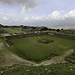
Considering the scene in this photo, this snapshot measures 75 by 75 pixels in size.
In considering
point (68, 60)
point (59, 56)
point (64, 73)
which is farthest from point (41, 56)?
point (64, 73)

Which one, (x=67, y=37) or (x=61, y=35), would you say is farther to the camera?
(x=61, y=35)

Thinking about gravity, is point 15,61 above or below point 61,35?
below

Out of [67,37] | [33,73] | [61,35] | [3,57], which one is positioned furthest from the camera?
[61,35]

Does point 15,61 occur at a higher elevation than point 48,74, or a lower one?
lower

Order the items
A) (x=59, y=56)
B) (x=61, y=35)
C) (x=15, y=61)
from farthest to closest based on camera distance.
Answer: (x=61, y=35) < (x=59, y=56) < (x=15, y=61)

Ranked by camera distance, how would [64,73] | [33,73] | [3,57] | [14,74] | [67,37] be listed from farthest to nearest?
1. [67,37]
2. [3,57]
3. [14,74]
4. [33,73]
5. [64,73]

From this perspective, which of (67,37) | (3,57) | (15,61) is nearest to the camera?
(15,61)

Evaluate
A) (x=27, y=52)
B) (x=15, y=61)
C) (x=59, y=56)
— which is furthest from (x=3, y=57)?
(x=59, y=56)

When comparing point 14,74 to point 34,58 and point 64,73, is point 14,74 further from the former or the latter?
point 34,58

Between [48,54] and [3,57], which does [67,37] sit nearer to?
[48,54]
